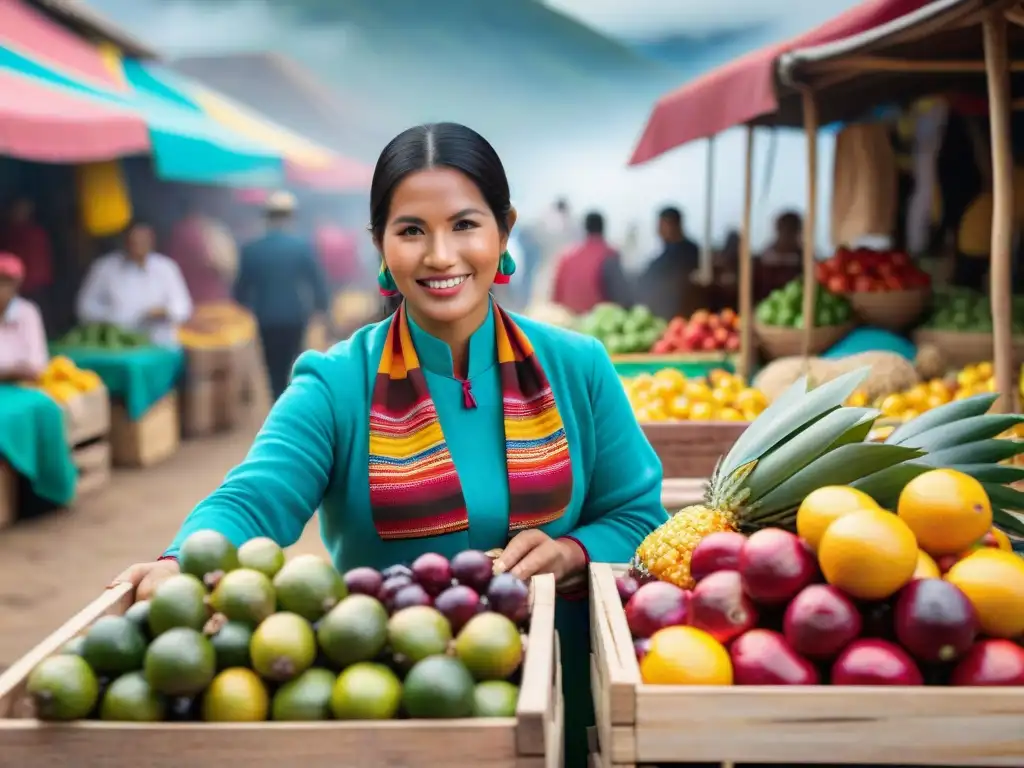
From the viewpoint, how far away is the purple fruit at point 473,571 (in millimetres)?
1572

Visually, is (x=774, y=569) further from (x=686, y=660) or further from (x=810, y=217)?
(x=810, y=217)

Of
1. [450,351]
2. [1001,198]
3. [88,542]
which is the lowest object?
[88,542]

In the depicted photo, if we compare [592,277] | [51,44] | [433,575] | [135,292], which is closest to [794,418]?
[433,575]

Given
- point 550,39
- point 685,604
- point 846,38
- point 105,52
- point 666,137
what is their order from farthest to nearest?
point 550,39, point 105,52, point 666,137, point 846,38, point 685,604

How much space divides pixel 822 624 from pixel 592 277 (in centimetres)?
823

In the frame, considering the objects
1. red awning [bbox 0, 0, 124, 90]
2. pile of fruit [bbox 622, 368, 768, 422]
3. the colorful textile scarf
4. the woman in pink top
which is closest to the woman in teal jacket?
the colorful textile scarf

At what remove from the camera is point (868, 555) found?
1.45 m

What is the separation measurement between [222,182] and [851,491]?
45.6 ft

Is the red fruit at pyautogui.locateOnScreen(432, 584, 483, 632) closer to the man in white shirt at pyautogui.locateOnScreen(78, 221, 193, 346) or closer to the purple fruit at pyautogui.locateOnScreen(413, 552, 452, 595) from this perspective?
the purple fruit at pyautogui.locateOnScreen(413, 552, 452, 595)

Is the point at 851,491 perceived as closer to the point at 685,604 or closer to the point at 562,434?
the point at 685,604

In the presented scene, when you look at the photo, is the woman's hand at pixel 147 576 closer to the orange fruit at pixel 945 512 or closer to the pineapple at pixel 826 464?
the pineapple at pixel 826 464

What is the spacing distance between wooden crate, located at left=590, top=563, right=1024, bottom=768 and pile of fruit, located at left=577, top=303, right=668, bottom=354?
18.7 feet

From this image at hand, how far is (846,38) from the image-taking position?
483 centimetres

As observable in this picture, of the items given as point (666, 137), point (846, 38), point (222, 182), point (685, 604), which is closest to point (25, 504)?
point (666, 137)
